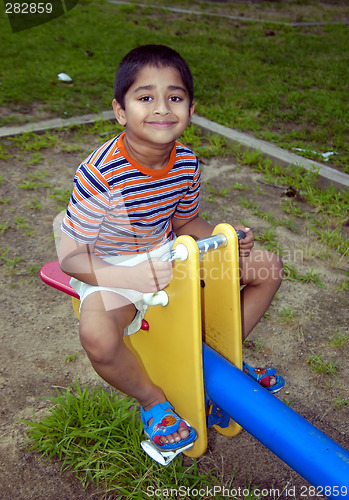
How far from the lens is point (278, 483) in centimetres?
164

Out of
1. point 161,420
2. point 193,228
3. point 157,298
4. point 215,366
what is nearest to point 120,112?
point 193,228

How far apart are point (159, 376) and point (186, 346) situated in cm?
24

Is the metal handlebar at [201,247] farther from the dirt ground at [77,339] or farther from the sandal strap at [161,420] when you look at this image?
the dirt ground at [77,339]

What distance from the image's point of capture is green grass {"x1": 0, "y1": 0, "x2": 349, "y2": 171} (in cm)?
422

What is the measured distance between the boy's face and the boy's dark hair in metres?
0.02

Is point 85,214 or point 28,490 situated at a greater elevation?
point 85,214

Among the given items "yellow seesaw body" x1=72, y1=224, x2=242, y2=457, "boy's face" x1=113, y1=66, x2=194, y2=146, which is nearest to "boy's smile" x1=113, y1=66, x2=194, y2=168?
"boy's face" x1=113, y1=66, x2=194, y2=146

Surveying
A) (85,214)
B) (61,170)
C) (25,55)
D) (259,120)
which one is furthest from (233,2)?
(85,214)

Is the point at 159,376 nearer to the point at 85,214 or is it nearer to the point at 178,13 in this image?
the point at 85,214

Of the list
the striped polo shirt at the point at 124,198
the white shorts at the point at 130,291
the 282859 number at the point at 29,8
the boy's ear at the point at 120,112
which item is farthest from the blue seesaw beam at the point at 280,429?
the 282859 number at the point at 29,8

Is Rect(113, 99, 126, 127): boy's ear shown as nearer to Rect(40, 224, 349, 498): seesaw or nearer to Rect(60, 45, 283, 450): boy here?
Rect(60, 45, 283, 450): boy

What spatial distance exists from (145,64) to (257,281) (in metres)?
0.81

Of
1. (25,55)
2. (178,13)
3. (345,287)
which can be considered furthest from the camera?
(178,13)

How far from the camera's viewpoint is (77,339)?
2176 millimetres
